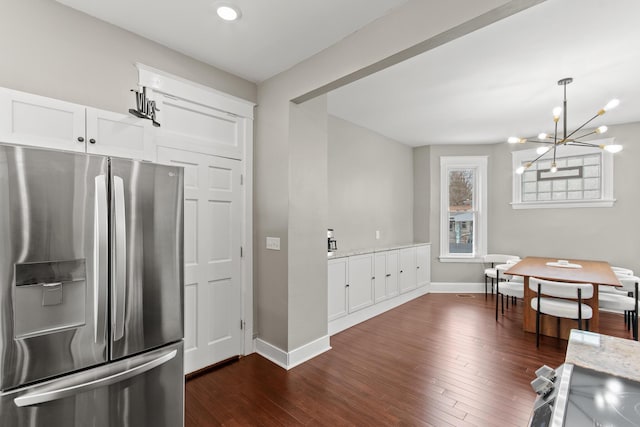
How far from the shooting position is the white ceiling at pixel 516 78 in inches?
87.7

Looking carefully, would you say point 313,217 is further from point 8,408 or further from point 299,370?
point 8,408

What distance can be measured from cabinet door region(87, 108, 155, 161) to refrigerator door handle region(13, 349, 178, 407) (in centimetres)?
136

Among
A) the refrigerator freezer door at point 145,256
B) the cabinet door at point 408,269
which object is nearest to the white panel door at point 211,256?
the refrigerator freezer door at point 145,256

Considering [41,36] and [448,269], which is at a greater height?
[41,36]

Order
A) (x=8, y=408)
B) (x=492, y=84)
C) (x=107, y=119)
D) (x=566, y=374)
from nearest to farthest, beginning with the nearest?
(x=566, y=374) < (x=8, y=408) < (x=107, y=119) < (x=492, y=84)

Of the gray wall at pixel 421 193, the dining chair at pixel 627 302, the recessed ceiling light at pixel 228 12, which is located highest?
the recessed ceiling light at pixel 228 12

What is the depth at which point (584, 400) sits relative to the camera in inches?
29.8

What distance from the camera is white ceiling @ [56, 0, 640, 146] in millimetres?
2066

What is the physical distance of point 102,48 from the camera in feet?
7.16

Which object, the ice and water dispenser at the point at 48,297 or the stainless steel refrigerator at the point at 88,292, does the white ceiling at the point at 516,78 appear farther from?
the ice and water dispenser at the point at 48,297

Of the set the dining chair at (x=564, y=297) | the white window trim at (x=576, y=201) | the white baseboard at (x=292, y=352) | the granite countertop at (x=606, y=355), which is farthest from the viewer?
the white window trim at (x=576, y=201)

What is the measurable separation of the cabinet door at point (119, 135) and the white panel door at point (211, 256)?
0.18 m

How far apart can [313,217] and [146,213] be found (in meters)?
1.68

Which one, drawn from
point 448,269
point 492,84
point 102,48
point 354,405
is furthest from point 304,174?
point 448,269
